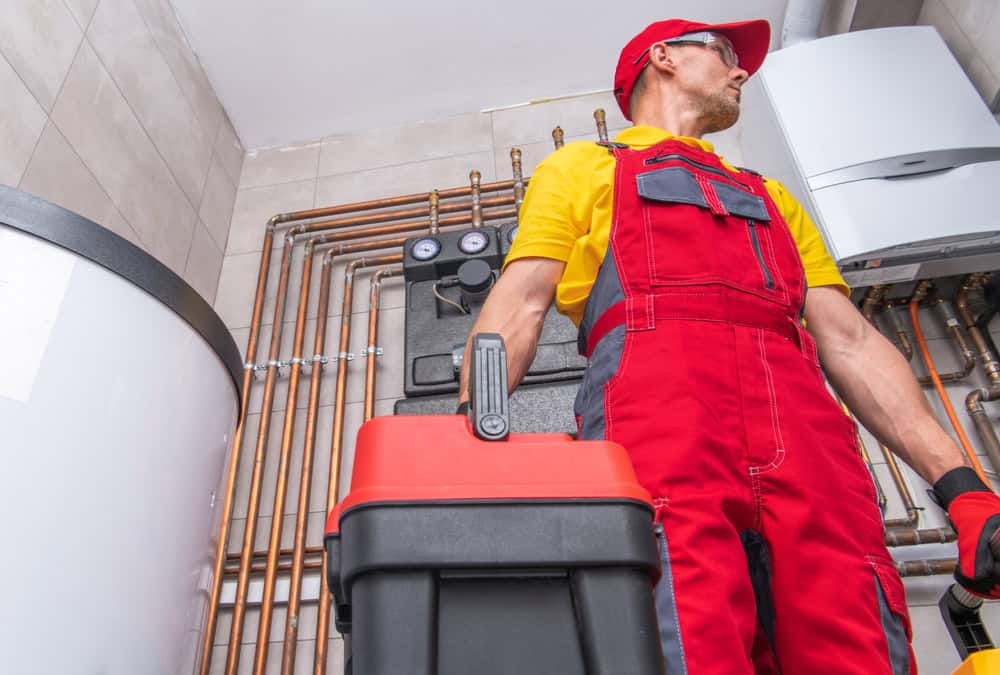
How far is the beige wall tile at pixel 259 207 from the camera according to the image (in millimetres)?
2807

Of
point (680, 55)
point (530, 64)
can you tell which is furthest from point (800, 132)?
point (530, 64)

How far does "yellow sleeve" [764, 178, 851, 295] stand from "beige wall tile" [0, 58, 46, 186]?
1686 mm

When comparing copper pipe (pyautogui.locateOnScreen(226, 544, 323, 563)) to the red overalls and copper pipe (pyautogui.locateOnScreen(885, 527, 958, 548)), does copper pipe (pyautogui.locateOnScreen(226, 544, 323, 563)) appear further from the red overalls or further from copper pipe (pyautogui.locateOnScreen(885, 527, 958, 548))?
copper pipe (pyautogui.locateOnScreen(885, 527, 958, 548))

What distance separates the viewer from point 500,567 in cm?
45

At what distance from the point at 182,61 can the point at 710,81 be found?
211cm

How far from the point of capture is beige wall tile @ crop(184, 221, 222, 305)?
251 centimetres

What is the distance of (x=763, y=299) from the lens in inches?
38.4

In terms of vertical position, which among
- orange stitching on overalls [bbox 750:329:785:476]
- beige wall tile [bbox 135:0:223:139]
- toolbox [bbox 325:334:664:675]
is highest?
beige wall tile [bbox 135:0:223:139]

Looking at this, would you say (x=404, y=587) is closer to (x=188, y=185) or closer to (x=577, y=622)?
(x=577, y=622)

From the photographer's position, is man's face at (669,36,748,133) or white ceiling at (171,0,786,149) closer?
man's face at (669,36,748,133)

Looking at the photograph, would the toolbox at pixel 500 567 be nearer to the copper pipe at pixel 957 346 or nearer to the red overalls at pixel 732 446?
the red overalls at pixel 732 446

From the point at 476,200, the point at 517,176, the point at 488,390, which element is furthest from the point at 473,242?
the point at 488,390

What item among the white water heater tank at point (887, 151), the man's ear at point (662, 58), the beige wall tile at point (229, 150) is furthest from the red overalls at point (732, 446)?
the beige wall tile at point (229, 150)

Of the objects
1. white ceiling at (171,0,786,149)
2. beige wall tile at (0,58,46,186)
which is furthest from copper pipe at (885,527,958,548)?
beige wall tile at (0,58,46,186)
